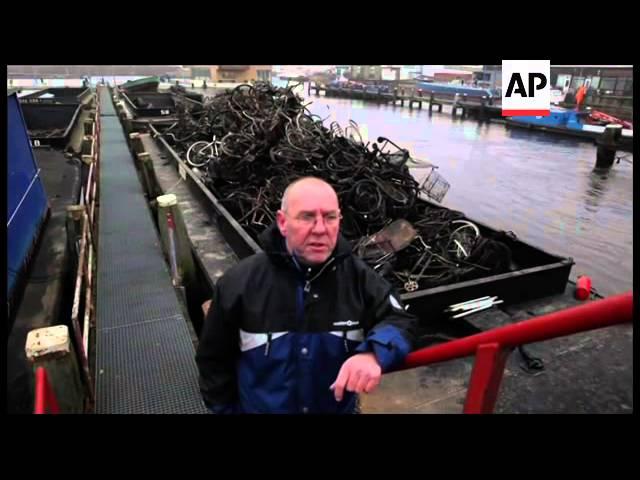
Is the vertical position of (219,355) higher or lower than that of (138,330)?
higher

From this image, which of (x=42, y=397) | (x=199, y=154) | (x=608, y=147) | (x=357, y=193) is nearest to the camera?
(x=42, y=397)

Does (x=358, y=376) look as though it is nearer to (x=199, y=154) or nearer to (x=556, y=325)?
(x=556, y=325)

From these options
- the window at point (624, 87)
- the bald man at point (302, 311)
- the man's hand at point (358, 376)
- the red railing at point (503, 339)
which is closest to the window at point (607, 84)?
the window at point (624, 87)

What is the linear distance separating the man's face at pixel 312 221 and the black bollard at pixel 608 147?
778 inches

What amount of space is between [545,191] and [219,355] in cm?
1473

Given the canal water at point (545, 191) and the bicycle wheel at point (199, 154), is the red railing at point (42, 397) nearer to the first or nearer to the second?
the bicycle wheel at point (199, 154)

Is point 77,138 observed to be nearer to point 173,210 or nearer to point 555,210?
point 173,210

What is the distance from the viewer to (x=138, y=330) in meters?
4.23

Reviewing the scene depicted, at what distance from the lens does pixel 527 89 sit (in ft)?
31.7

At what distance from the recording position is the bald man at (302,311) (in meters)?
1.91

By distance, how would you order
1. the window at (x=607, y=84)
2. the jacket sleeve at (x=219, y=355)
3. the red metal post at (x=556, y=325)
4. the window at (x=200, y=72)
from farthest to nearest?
the window at (x=200, y=72)
the window at (x=607, y=84)
the jacket sleeve at (x=219, y=355)
the red metal post at (x=556, y=325)

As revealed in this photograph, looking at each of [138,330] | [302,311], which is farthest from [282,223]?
[138,330]
